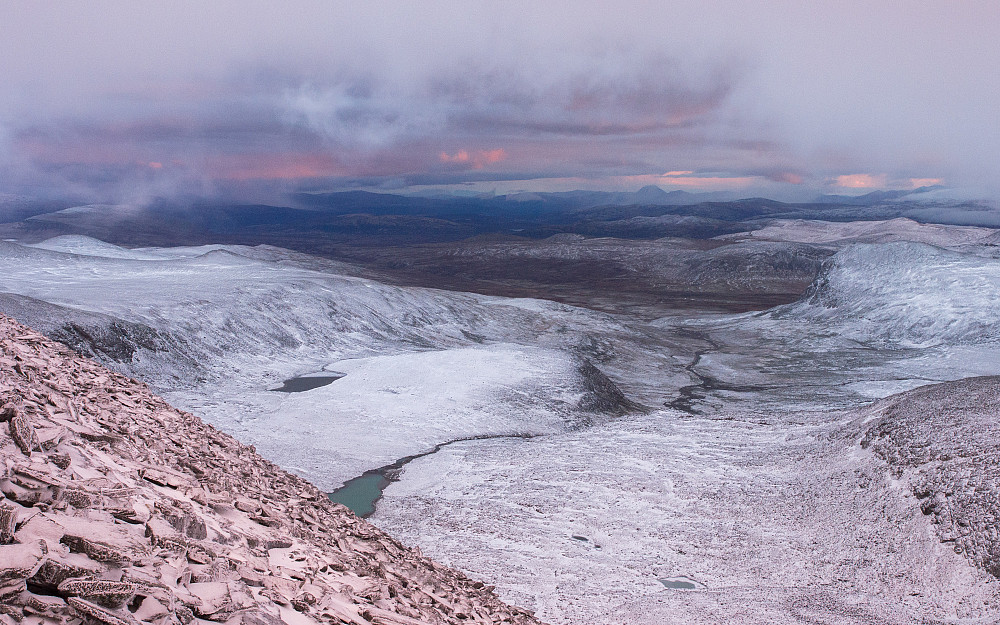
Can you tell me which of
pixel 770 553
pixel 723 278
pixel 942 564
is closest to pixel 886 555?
pixel 942 564

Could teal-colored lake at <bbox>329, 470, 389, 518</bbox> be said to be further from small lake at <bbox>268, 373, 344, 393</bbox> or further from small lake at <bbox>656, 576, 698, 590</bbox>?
small lake at <bbox>268, 373, 344, 393</bbox>

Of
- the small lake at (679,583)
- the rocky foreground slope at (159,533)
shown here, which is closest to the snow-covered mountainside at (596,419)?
the small lake at (679,583)

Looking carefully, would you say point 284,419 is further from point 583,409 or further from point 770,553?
point 770,553

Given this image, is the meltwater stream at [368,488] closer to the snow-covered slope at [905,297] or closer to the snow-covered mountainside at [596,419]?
the snow-covered mountainside at [596,419]

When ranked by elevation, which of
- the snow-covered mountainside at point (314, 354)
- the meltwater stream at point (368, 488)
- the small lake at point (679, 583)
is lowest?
the meltwater stream at point (368, 488)

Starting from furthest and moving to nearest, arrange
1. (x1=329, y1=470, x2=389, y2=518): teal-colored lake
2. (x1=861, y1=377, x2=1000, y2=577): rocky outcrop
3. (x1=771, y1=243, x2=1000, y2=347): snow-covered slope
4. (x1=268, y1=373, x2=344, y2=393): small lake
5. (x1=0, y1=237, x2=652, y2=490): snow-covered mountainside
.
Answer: (x1=771, y1=243, x2=1000, y2=347): snow-covered slope
(x1=268, y1=373, x2=344, y2=393): small lake
(x1=0, y1=237, x2=652, y2=490): snow-covered mountainside
(x1=329, y1=470, x2=389, y2=518): teal-colored lake
(x1=861, y1=377, x2=1000, y2=577): rocky outcrop

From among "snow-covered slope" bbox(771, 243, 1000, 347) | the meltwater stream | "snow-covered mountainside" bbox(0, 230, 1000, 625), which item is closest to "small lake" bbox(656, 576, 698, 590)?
"snow-covered mountainside" bbox(0, 230, 1000, 625)
